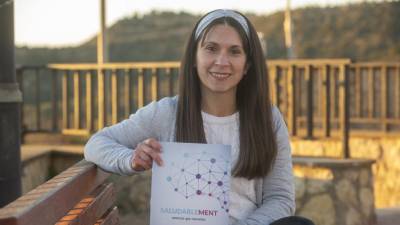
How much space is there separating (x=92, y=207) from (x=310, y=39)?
3416cm

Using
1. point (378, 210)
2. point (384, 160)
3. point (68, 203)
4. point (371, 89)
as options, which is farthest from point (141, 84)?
point (68, 203)

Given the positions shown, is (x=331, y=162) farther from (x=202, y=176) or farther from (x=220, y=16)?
(x=202, y=176)

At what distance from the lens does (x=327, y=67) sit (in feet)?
22.1

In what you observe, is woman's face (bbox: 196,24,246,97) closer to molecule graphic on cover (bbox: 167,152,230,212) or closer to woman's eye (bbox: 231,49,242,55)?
woman's eye (bbox: 231,49,242,55)

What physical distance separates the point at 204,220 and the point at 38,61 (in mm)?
33591

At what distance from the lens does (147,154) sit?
92.0 inches

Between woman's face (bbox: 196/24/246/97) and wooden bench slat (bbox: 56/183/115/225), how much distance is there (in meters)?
0.58

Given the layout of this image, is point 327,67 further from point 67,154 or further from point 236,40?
point 236,40

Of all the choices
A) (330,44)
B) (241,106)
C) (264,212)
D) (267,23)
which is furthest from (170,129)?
(267,23)

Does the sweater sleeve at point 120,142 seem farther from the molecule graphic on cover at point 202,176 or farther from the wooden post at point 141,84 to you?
the wooden post at point 141,84

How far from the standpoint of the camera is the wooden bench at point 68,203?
5.31 ft

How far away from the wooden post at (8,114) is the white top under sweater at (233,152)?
123cm

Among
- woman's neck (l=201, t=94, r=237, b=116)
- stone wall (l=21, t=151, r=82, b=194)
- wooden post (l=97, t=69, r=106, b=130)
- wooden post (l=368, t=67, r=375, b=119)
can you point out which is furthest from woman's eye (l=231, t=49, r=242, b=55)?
wooden post (l=368, t=67, r=375, b=119)

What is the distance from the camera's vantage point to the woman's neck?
2.71 meters
